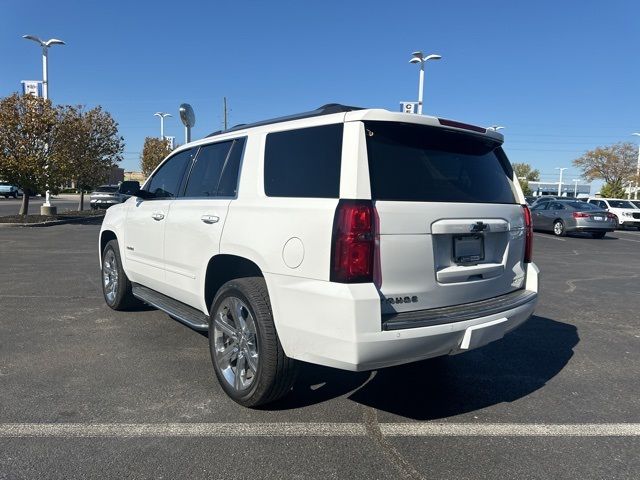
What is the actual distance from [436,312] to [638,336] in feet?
12.4

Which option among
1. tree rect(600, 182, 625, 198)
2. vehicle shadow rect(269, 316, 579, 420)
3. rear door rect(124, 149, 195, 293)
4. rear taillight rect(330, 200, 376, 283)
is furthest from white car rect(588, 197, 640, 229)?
tree rect(600, 182, 625, 198)

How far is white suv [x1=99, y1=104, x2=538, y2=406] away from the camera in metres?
2.93

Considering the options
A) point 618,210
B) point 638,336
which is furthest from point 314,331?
point 618,210

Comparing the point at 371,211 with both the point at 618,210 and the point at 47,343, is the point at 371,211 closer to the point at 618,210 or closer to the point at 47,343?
the point at 47,343

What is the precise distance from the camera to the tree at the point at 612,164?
54.8 m

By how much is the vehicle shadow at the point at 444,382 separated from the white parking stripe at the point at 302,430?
234 millimetres

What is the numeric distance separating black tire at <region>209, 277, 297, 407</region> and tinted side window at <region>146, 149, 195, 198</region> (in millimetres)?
1619

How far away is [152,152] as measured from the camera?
2032 inches

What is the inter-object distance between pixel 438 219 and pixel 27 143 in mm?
20172

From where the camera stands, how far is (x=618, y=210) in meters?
28.2

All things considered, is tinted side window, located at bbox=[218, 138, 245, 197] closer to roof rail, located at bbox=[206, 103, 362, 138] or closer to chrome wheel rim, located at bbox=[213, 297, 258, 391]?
roof rail, located at bbox=[206, 103, 362, 138]

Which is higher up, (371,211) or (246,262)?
(371,211)

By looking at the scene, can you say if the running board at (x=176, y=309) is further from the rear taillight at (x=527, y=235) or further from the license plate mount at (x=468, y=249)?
the rear taillight at (x=527, y=235)

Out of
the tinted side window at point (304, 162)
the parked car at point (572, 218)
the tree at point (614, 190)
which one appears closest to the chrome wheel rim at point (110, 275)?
the tinted side window at point (304, 162)
